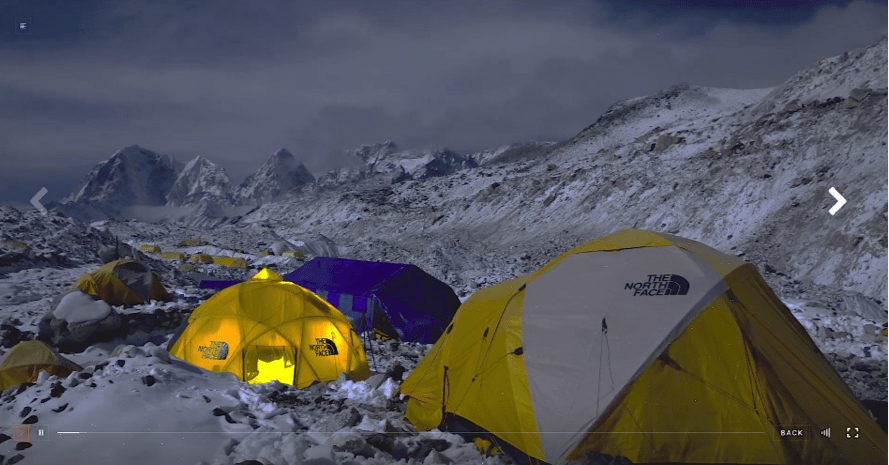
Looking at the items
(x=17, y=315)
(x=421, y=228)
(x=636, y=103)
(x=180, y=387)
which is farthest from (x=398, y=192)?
(x=180, y=387)

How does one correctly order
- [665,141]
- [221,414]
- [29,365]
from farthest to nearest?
[665,141] < [29,365] < [221,414]

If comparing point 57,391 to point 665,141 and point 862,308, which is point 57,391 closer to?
point 862,308

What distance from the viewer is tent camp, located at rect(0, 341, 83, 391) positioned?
8.45 metres

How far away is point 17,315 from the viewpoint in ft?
44.8

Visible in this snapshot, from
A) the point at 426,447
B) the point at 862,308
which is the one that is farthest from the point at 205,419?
the point at 862,308

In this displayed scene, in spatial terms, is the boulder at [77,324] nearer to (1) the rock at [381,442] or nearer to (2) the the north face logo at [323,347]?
(2) the the north face logo at [323,347]

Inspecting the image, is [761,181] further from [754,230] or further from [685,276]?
[685,276]

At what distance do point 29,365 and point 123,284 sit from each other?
7956 mm

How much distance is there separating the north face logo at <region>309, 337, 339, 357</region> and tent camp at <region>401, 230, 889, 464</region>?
12.2 feet

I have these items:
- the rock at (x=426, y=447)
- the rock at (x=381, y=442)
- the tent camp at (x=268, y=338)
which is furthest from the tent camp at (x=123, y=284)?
the rock at (x=426, y=447)

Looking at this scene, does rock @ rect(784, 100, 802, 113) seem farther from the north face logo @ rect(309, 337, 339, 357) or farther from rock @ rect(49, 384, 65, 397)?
rock @ rect(49, 384, 65, 397)

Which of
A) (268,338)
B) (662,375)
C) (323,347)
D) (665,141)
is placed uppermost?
(665,141)

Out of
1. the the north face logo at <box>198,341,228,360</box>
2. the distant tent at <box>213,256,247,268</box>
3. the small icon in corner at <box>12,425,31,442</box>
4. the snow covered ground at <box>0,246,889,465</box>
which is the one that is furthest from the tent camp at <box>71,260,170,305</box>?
the distant tent at <box>213,256,247,268</box>

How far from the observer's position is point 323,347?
9430mm
